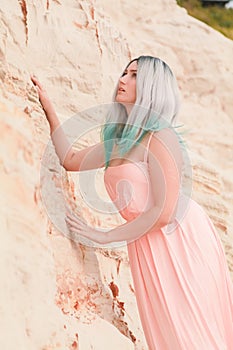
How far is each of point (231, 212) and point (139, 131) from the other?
1285 millimetres

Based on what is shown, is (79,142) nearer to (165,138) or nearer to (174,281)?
(165,138)

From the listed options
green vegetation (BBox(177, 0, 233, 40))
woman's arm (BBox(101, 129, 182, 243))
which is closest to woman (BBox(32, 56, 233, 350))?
woman's arm (BBox(101, 129, 182, 243))

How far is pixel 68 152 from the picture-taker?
2.00 m

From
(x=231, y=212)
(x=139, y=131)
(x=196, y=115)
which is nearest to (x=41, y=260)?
(x=139, y=131)

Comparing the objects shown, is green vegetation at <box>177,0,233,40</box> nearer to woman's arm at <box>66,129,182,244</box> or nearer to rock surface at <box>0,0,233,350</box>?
rock surface at <box>0,0,233,350</box>

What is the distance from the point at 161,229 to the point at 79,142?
2.08 feet

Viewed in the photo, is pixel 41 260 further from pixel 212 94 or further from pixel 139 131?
pixel 212 94

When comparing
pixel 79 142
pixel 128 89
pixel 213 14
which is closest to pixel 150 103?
pixel 128 89

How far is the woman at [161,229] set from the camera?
181 cm

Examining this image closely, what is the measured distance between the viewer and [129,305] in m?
2.17

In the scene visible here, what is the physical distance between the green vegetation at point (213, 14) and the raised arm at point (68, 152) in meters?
3.29

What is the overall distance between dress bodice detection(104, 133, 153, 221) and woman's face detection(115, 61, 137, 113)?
0.49 feet

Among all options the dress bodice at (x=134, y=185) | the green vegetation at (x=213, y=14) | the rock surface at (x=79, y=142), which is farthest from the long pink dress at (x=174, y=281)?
the green vegetation at (x=213, y=14)

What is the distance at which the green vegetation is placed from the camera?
17.0ft
